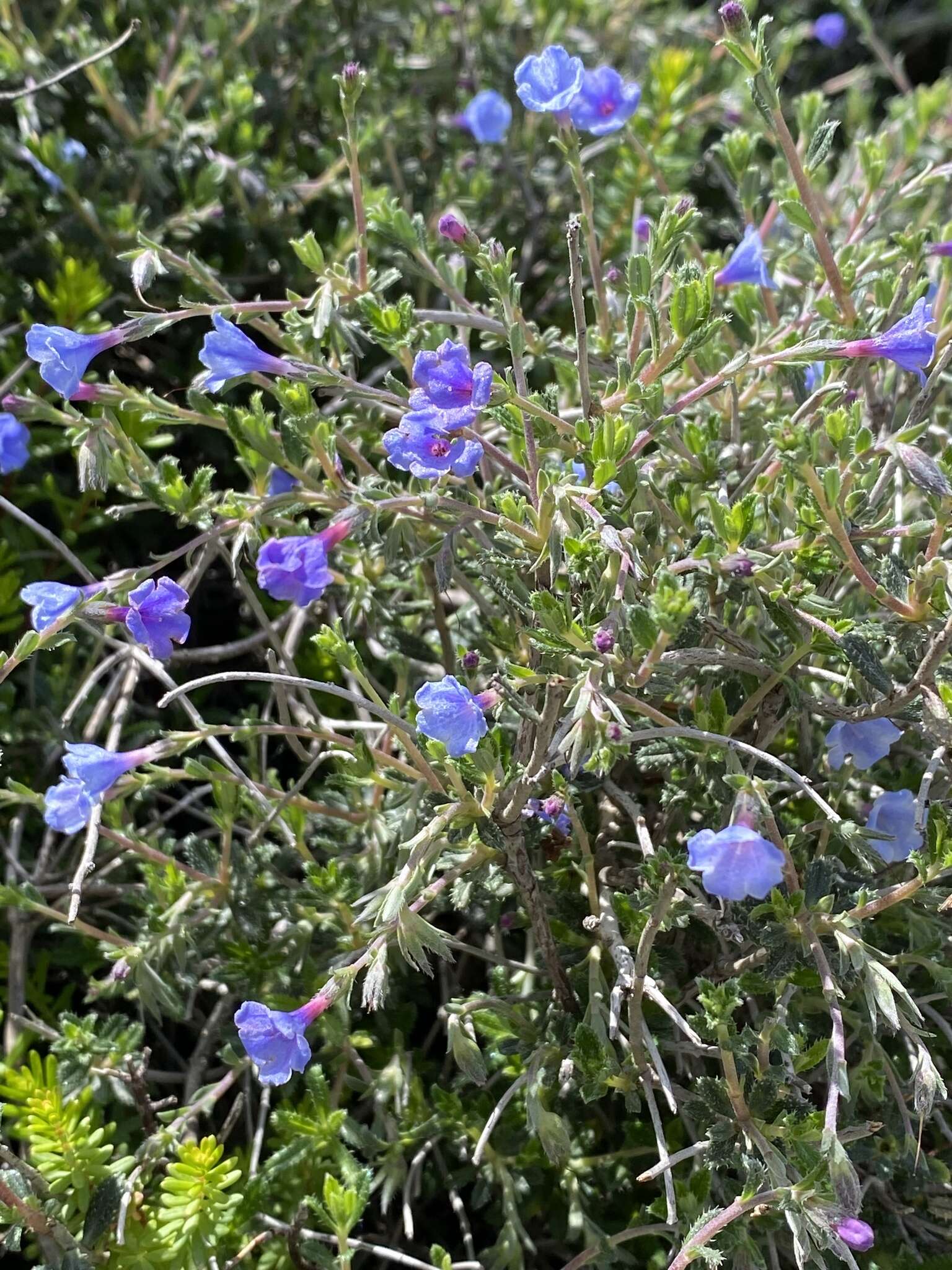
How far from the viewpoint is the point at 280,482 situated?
168 centimetres

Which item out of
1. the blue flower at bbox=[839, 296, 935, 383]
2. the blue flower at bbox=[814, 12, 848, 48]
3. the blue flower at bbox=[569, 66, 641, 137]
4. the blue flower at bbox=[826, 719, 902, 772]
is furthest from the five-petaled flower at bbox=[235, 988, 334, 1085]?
the blue flower at bbox=[814, 12, 848, 48]

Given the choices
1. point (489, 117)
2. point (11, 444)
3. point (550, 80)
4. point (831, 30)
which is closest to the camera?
point (550, 80)

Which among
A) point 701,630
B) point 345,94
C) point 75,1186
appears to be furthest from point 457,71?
point 75,1186

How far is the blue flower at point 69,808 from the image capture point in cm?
153

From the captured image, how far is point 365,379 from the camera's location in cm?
235

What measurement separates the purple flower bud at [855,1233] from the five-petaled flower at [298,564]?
0.89m

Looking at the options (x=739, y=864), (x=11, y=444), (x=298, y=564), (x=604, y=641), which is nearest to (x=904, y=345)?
(x=604, y=641)

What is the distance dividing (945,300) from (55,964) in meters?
1.72

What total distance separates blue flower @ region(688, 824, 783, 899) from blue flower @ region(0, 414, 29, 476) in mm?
1259

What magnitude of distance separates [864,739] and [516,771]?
0.43 meters

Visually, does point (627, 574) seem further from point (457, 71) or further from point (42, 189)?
point (457, 71)

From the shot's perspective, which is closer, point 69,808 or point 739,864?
point 739,864

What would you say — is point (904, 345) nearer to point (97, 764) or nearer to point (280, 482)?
point (280, 482)

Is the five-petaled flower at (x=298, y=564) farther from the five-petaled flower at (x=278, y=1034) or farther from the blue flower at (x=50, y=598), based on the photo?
the five-petaled flower at (x=278, y=1034)
